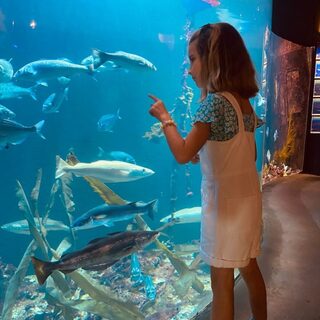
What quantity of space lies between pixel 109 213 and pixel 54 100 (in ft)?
5.53

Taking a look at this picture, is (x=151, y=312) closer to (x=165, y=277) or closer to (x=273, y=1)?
(x=165, y=277)

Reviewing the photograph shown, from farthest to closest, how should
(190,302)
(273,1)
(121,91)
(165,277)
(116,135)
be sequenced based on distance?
Answer: (273,1), (116,135), (121,91), (165,277), (190,302)

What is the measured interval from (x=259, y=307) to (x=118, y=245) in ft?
3.17

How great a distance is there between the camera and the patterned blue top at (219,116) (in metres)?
1.67

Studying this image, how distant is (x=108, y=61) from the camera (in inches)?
129

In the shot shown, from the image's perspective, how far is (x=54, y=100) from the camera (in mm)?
3797

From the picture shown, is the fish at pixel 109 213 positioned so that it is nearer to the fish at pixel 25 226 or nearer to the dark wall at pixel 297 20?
the fish at pixel 25 226

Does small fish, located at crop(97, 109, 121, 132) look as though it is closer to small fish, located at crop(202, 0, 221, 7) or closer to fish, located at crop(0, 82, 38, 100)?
fish, located at crop(0, 82, 38, 100)

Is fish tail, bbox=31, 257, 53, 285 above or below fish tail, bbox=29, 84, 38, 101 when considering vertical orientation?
below

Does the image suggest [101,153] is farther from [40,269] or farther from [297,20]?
[297,20]

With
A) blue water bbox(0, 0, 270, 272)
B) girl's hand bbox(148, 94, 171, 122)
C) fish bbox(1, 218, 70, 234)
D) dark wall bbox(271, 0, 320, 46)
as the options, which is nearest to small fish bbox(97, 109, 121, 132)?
blue water bbox(0, 0, 270, 272)

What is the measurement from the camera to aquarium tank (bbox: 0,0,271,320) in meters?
3.06

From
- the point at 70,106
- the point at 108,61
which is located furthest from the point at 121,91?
the point at 108,61

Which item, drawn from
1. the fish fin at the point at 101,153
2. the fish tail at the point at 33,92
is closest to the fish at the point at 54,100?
the fish tail at the point at 33,92
